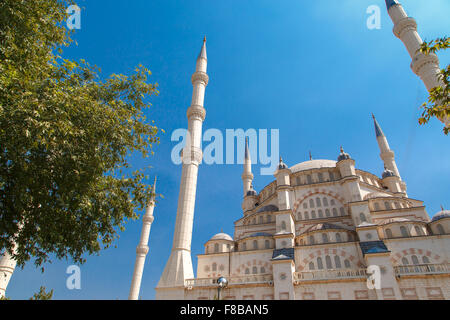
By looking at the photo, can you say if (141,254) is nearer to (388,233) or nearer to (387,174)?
(388,233)

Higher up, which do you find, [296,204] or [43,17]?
[296,204]

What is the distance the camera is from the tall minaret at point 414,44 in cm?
2372

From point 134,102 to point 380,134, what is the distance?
41889mm

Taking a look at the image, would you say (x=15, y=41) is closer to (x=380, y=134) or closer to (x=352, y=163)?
(x=352, y=163)

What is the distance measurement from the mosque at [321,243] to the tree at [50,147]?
13.1m

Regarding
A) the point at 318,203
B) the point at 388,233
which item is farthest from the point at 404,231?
the point at 318,203

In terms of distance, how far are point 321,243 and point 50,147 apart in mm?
23367

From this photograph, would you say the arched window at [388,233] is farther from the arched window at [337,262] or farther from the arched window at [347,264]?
the arched window at [337,262]

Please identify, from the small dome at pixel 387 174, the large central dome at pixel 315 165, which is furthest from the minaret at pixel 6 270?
the small dome at pixel 387 174

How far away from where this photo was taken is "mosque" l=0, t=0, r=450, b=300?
20.4m

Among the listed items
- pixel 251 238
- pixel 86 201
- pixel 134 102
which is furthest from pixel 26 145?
pixel 251 238

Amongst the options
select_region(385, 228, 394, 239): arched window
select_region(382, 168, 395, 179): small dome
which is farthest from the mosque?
select_region(382, 168, 395, 179): small dome

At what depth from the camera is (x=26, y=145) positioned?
23.8ft
